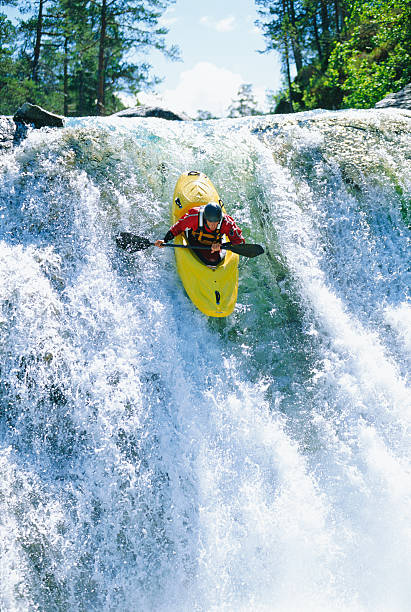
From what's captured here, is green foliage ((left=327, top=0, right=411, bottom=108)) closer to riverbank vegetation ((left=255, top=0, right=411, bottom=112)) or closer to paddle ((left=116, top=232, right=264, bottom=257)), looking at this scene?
riverbank vegetation ((left=255, top=0, right=411, bottom=112))

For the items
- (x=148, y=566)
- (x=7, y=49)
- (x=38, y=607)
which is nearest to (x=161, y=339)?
(x=148, y=566)

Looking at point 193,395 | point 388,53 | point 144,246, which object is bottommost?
point 193,395

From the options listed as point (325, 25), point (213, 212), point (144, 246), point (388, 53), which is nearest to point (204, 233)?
point (213, 212)

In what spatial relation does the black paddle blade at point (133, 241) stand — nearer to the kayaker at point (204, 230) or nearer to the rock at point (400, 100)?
the kayaker at point (204, 230)

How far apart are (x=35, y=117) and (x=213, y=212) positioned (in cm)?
315

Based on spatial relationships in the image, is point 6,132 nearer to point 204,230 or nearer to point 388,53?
point 204,230

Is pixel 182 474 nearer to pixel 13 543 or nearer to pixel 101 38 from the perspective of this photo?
pixel 13 543

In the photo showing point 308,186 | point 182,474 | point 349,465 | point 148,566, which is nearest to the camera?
point 148,566

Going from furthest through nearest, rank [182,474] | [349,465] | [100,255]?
1. [100,255]
2. [349,465]
3. [182,474]

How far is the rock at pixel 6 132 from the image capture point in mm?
6480

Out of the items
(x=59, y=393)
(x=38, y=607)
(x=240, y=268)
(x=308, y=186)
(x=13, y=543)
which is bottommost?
(x=38, y=607)

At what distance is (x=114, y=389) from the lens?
189 inches

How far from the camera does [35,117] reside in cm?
683

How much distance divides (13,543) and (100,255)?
2.97m
